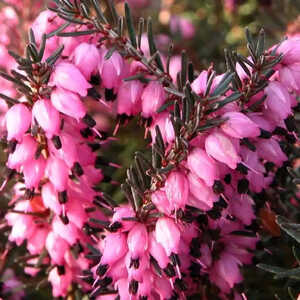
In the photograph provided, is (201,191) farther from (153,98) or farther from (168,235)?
(153,98)

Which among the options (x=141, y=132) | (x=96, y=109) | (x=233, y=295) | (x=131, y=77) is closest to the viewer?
(x=131, y=77)

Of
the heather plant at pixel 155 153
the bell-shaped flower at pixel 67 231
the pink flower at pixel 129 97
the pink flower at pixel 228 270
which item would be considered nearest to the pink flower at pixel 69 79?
the heather plant at pixel 155 153

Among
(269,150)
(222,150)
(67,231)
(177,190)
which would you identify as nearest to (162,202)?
(177,190)

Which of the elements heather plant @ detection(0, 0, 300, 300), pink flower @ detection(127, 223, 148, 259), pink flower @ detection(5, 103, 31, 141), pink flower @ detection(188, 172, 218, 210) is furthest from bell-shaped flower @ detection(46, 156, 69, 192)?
pink flower @ detection(188, 172, 218, 210)

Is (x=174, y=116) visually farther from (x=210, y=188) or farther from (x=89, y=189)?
(x=89, y=189)

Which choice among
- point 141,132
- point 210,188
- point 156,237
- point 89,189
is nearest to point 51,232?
point 89,189
